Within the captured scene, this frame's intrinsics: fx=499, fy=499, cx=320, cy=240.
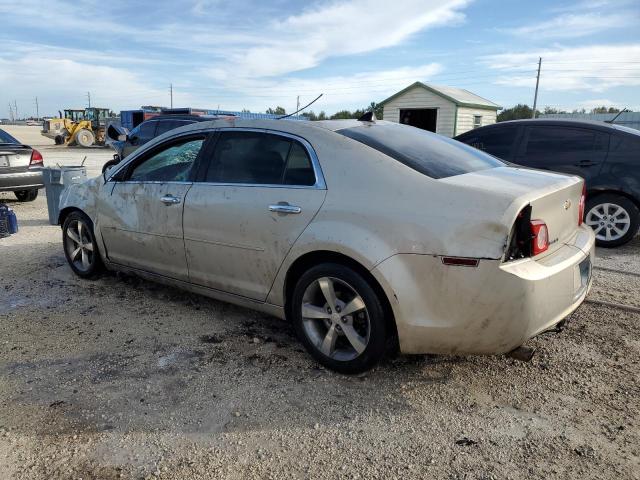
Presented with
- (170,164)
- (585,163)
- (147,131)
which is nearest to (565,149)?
(585,163)

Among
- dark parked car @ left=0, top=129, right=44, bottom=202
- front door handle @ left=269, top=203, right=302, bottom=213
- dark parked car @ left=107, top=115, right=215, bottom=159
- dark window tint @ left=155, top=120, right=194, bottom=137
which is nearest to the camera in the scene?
front door handle @ left=269, top=203, right=302, bottom=213

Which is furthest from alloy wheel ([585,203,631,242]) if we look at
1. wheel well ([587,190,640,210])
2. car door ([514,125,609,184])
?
car door ([514,125,609,184])

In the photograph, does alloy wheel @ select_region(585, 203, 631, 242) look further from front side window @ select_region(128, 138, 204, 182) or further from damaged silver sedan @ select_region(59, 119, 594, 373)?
front side window @ select_region(128, 138, 204, 182)

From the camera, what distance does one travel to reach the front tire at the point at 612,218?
629cm

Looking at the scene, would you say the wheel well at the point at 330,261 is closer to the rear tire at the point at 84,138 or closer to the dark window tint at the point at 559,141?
the dark window tint at the point at 559,141

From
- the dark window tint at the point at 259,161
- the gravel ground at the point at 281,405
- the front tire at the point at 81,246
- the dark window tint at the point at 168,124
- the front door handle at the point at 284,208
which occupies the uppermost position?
the dark window tint at the point at 168,124

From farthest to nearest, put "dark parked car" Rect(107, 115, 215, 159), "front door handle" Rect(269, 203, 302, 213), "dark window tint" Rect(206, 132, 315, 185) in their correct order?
"dark parked car" Rect(107, 115, 215, 159)
"dark window tint" Rect(206, 132, 315, 185)
"front door handle" Rect(269, 203, 302, 213)

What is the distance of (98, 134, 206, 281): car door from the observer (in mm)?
3943

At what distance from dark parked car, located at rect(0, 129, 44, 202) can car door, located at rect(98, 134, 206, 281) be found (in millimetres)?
5193

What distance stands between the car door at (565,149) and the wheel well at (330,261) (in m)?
4.73

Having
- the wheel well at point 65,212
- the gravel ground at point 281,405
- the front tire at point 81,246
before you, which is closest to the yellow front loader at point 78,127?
the wheel well at point 65,212

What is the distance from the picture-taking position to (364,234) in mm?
2883

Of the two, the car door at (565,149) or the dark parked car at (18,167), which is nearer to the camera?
the car door at (565,149)

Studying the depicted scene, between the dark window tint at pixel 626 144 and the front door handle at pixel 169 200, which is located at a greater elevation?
the dark window tint at pixel 626 144
